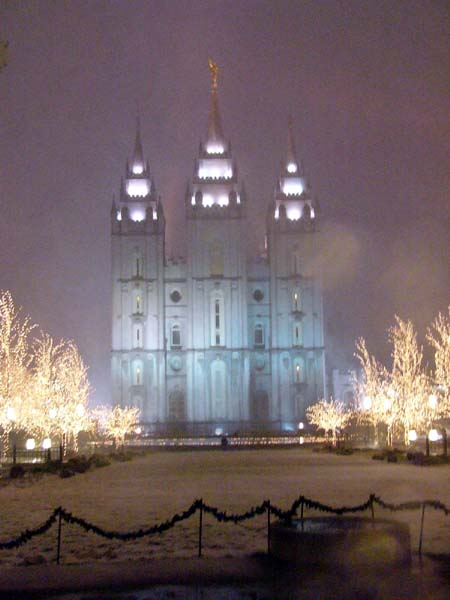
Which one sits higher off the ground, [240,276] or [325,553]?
[240,276]

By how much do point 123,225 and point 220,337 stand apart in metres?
14.2

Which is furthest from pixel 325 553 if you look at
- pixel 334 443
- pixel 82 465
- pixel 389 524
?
pixel 334 443

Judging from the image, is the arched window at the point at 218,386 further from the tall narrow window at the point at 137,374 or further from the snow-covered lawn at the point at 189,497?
the snow-covered lawn at the point at 189,497

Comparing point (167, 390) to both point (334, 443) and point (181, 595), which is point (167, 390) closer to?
point (334, 443)

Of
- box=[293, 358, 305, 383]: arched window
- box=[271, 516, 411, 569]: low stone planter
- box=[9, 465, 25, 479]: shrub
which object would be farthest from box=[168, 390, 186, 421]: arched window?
box=[271, 516, 411, 569]: low stone planter

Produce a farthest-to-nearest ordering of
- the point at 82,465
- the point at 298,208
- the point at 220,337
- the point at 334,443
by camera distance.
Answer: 1. the point at 298,208
2. the point at 220,337
3. the point at 334,443
4. the point at 82,465

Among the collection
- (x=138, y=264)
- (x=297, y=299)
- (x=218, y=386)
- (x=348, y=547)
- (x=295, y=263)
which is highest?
(x=295, y=263)

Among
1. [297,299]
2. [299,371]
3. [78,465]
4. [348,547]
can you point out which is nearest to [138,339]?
[299,371]

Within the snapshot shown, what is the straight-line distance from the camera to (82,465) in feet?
113

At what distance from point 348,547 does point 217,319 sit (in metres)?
68.3

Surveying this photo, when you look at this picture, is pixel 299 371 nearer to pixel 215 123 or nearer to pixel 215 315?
pixel 215 315

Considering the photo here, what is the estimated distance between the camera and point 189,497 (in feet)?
74.1

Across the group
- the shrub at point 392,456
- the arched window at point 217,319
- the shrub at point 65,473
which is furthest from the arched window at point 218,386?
the shrub at point 65,473

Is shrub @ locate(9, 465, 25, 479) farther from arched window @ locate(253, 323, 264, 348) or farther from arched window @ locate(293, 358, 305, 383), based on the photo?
arched window @ locate(253, 323, 264, 348)
